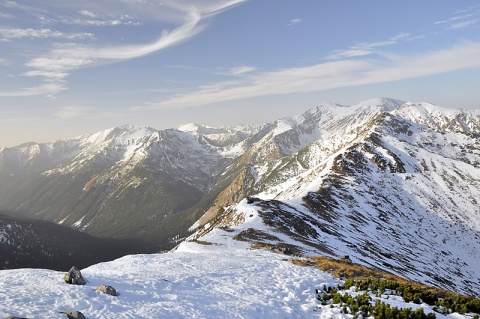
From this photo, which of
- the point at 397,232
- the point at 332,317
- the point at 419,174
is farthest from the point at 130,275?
the point at 419,174

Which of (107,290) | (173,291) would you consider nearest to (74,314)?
(107,290)

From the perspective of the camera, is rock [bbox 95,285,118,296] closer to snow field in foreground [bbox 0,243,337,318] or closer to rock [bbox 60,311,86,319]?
snow field in foreground [bbox 0,243,337,318]

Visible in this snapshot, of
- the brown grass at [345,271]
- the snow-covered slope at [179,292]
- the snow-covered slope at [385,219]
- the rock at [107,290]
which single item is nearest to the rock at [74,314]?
the snow-covered slope at [179,292]

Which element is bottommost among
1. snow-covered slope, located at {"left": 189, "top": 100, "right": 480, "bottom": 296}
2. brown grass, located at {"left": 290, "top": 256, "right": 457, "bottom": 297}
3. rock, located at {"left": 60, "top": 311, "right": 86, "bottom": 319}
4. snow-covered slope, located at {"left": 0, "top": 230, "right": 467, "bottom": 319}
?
snow-covered slope, located at {"left": 189, "top": 100, "right": 480, "bottom": 296}

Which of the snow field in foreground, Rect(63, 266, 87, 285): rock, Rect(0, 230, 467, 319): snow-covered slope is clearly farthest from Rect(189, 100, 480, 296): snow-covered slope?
Rect(63, 266, 87, 285): rock

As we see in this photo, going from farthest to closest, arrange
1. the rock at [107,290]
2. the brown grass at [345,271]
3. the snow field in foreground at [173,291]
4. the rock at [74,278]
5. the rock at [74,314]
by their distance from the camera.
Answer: the brown grass at [345,271]
the rock at [74,278]
the rock at [107,290]
the snow field in foreground at [173,291]
the rock at [74,314]

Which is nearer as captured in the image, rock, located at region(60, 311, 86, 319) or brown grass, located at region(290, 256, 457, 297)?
rock, located at region(60, 311, 86, 319)

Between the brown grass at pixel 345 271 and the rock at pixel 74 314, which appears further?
the brown grass at pixel 345 271

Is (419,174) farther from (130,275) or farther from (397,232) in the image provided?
(130,275)

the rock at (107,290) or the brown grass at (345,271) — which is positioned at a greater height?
the rock at (107,290)

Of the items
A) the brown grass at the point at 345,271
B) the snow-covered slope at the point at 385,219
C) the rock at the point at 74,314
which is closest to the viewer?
the rock at the point at 74,314

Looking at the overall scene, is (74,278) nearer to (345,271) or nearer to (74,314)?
(74,314)

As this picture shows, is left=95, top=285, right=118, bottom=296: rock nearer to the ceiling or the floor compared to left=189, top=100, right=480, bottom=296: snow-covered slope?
nearer to the ceiling

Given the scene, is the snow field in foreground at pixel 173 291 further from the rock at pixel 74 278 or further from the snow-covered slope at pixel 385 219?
the snow-covered slope at pixel 385 219
